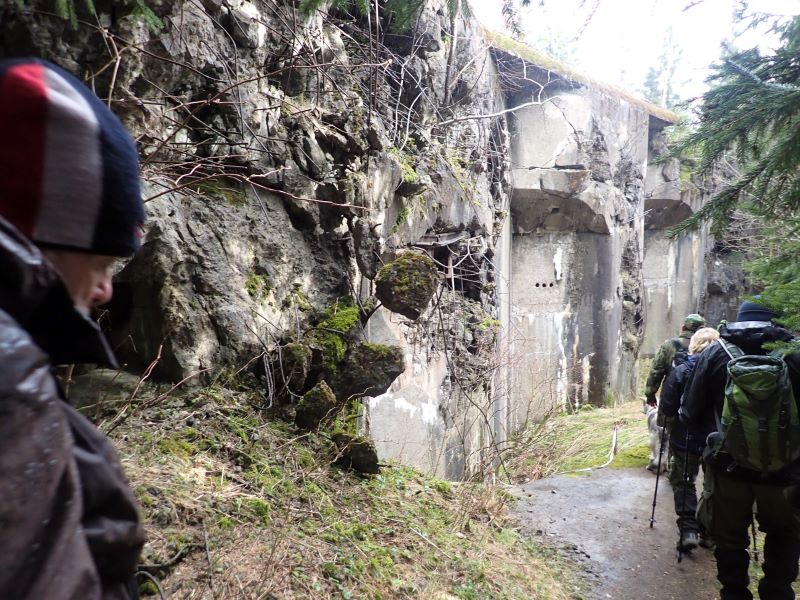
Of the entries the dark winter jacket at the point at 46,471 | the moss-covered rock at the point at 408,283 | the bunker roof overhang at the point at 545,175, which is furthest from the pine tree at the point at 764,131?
the bunker roof overhang at the point at 545,175

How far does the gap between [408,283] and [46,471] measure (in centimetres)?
329

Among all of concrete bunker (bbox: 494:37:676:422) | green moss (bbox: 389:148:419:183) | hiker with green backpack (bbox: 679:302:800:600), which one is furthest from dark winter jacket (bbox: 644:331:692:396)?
concrete bunker (bbox: 494:37:676:422)

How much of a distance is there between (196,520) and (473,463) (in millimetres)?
5344

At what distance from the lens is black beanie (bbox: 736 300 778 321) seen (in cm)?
328

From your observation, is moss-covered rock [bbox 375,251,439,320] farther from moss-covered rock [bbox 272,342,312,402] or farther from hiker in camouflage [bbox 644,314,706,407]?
hiker in camouflage [bbox 644,314,706,407]

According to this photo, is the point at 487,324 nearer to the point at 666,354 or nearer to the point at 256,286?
the point at 666,354

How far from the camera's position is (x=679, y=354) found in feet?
15.3

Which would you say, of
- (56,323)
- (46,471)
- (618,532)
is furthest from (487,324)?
(46,471)

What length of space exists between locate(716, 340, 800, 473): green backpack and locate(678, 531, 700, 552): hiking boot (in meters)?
1.79

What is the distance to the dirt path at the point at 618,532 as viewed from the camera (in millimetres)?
3968

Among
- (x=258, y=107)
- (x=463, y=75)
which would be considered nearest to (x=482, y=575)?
(x=258, y=107)

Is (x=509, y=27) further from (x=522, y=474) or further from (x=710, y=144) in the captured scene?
(x=522, y=474)

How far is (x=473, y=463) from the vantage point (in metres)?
7.25

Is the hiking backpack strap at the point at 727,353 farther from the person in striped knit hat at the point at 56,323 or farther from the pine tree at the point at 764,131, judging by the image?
the person in striped knit hat at the point at 56,323
